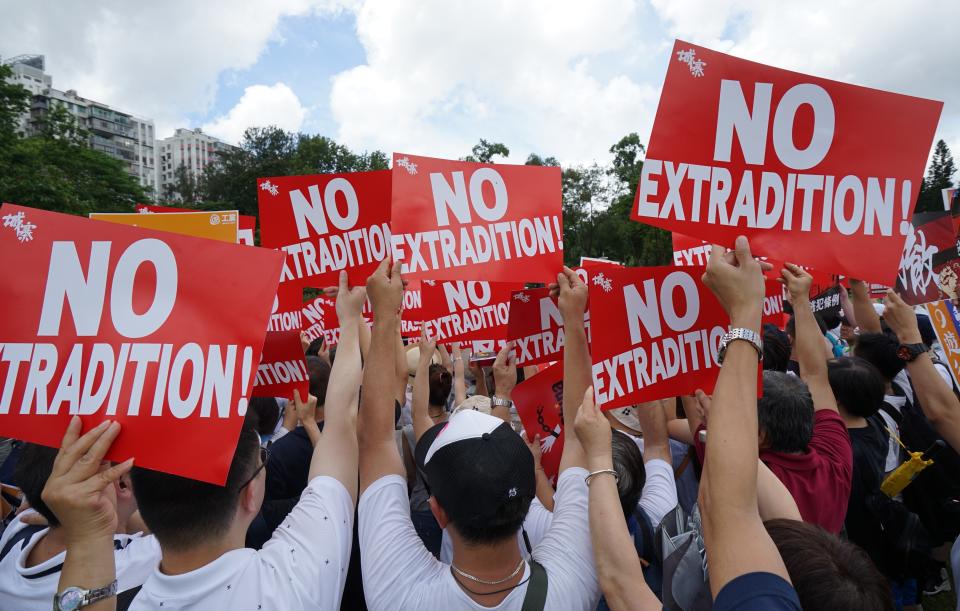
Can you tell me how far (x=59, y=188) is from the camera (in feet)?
63.0

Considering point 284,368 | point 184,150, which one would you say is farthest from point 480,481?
point 184,150

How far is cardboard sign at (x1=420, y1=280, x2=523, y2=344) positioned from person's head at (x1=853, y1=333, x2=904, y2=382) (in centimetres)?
266

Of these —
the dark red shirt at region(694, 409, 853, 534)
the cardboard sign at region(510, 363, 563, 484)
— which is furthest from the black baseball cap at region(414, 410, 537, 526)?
the cardboard sign at region(510, 363, 563, 484)

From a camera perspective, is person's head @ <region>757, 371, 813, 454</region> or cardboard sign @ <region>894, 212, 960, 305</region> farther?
cardboard sign @ <region>894, 212, 960, 305</region>

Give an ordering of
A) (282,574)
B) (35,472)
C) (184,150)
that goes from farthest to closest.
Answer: (184,150)
(35,472)
(282,574)

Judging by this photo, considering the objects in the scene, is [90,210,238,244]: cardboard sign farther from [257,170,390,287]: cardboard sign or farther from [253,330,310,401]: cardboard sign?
[253,330,310,401]: cardboard sign

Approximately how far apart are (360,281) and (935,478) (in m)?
4.05

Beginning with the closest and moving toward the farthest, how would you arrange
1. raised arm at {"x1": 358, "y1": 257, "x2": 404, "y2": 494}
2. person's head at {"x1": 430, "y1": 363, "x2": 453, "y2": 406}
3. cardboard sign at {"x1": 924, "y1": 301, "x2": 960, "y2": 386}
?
1. raised arm at {"x1": 358, "y1": 257, "x2": 404, "y2": 494}
2. cardboard sign at {"x1": 924, "y1": 301, "x2": 960, "y2": 386}
3. person's head at {"x1": 430, "y1": 363, "x2": 453, "y2": 406}

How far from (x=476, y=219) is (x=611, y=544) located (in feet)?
7.55

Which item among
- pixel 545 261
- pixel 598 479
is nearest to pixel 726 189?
pixel 545 261

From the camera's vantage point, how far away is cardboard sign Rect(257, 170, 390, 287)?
4.05 m

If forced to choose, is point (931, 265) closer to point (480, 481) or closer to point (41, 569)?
point (480, 481)

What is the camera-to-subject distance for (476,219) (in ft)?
11.8

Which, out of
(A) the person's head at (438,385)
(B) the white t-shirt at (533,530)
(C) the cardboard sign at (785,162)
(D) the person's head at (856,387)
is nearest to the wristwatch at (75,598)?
(B) the white t-shirt at (533,530)
